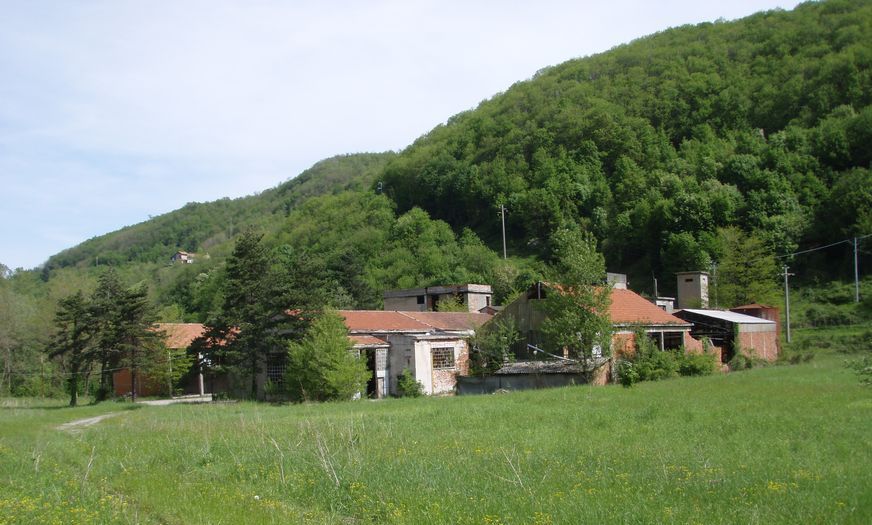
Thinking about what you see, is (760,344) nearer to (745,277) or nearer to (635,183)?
(745,277)

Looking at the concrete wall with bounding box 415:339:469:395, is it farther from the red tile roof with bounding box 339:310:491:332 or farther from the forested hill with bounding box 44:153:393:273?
the forested hill with bounding box 44:153:393:273

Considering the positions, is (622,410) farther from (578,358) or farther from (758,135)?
(758,135)

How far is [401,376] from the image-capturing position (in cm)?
3547

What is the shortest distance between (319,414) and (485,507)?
15.4 m

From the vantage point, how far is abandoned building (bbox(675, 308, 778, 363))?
40.0 m

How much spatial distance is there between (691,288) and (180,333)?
38235mm

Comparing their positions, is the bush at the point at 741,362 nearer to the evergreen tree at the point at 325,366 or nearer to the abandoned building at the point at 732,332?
the abandoned building at the point at 732,332

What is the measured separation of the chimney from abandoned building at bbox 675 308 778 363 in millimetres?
10968

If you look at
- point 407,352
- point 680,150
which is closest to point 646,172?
point 680,150

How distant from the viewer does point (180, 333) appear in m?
47.2

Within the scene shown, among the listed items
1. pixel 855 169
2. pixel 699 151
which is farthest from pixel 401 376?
pixel 699 151

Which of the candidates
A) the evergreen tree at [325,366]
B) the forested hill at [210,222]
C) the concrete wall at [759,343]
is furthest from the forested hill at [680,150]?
the evergreen tree at [325,366]

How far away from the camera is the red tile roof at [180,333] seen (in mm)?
45406

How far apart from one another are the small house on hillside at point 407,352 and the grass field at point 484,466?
1241 cm
